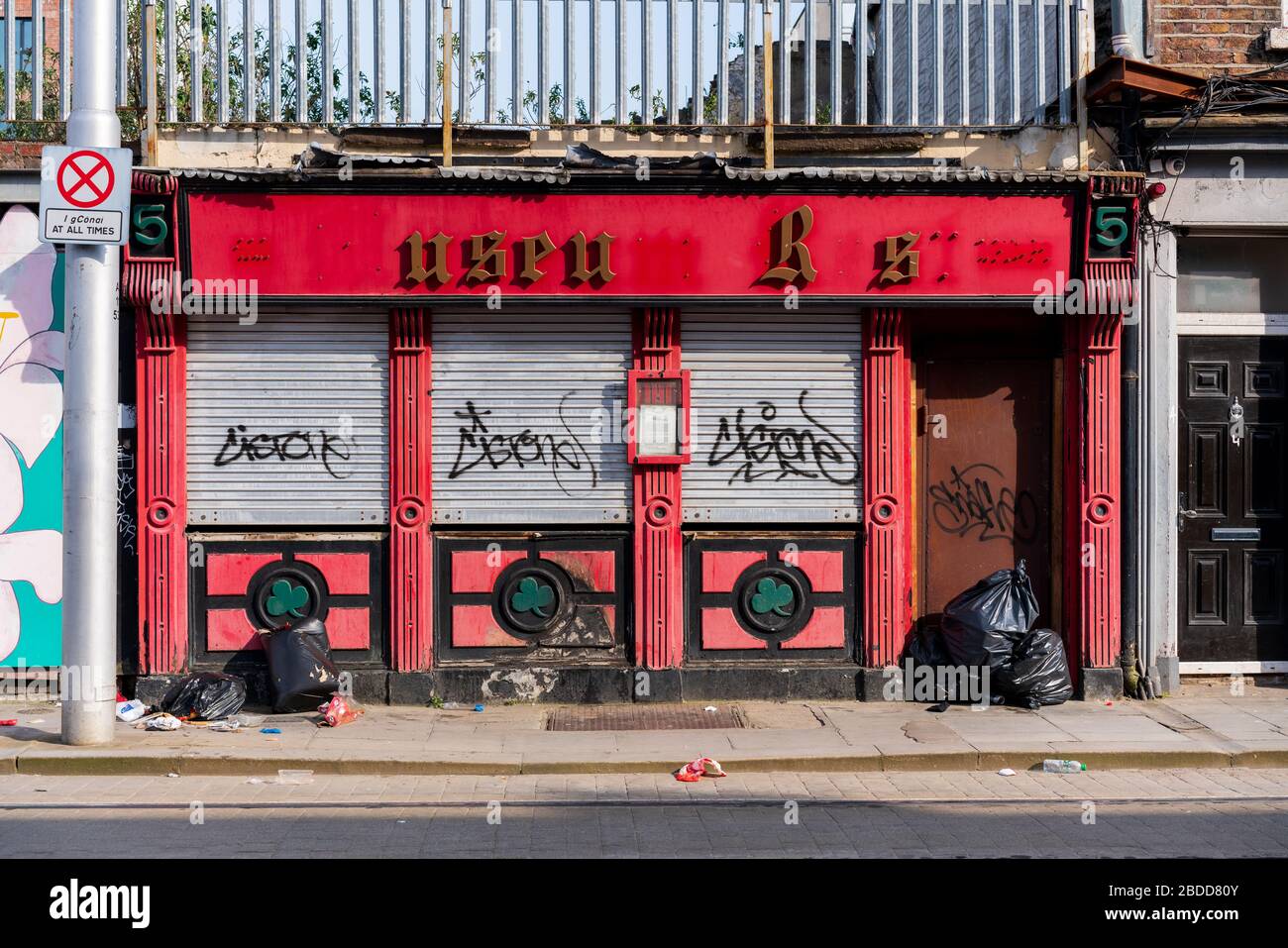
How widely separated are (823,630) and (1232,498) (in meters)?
3.71

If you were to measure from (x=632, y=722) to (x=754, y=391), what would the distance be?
2.87 m

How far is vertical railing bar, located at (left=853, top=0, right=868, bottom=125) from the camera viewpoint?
1148cm

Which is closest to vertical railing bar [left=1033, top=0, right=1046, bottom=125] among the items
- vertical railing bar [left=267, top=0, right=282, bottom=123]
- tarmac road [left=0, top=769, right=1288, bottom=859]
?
→ tarmac road [left=0, top=769, right=1288, bottom=859]

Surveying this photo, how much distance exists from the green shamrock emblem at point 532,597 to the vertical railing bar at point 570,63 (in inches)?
149

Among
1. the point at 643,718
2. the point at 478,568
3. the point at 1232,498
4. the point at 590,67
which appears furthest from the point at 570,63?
the point at 1232,498

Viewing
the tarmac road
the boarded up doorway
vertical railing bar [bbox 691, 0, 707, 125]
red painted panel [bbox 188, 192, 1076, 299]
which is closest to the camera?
the tarmac road

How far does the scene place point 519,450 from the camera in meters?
11.2

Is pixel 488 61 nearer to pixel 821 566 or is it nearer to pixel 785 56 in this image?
pixel 785 56

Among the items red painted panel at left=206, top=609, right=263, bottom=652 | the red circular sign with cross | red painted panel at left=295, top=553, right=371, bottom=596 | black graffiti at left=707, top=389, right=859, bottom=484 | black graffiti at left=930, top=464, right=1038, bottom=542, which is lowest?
red painted panel at left=206, top=609, right=263, bottom=652

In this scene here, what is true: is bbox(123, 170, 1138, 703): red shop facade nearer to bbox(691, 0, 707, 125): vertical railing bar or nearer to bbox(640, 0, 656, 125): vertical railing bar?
bbox(691, 0, 707, 125): vertical railing bar

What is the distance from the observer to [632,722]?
10508mm

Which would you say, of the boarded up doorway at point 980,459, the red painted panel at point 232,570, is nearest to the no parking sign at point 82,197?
the red painted panel at point 232,570

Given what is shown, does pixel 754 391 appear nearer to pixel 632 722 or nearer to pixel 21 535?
pixel 632 722

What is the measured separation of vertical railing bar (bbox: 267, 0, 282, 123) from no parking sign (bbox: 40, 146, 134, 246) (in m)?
2.06
